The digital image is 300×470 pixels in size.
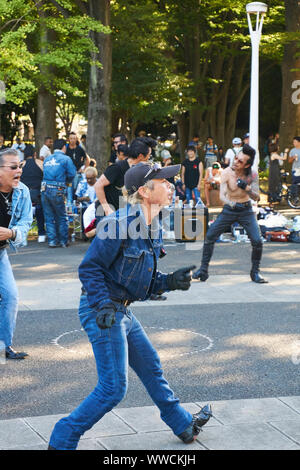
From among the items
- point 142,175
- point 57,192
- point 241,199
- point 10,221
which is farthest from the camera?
point 57,192

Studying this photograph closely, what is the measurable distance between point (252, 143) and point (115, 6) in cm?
1202

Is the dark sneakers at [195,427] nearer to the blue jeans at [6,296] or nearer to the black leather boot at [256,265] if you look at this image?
the blue jeans at [6,296]

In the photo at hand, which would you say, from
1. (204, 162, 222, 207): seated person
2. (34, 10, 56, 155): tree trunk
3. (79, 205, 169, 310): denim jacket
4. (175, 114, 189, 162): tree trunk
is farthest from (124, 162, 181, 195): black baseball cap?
(175, 114, 189, 162): tree trunk

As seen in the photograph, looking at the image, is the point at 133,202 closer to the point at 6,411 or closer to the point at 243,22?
the point at 6,411

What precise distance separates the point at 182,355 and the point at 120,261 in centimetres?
292

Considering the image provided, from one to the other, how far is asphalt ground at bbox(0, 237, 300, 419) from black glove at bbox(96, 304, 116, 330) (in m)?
1.63

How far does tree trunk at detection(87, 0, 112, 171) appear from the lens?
2039 cm

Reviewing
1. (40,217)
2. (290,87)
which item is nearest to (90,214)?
(40,217)

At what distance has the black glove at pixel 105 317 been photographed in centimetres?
428

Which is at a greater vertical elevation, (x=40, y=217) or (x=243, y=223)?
(x=243, y=223)

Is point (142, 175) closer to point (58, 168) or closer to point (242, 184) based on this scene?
point (242, 184)

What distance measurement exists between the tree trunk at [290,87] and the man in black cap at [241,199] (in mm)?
14427

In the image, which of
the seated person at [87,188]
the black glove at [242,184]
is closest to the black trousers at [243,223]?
the black glove at [242,184]

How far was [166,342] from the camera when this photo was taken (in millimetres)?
7645
